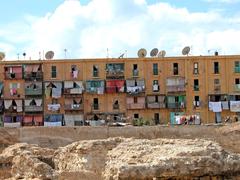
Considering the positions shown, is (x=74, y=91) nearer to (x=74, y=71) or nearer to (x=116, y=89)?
(x=74, y=71)

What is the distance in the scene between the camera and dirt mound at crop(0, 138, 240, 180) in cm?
1192

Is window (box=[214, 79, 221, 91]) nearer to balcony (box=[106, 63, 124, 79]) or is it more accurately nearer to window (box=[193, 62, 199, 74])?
window (box=[193, 62, 199, 74])

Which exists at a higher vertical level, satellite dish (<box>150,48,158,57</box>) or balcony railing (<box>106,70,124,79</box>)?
satellite dish (<box>150,48,158,57</box>)

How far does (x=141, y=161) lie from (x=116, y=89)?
154ft

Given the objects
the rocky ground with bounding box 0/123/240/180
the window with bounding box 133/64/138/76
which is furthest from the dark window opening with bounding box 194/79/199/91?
the rocky ground with bounding box 0/123/240/180

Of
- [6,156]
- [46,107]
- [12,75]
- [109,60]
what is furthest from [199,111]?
[6,156]

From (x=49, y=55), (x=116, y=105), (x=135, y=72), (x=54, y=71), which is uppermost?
(x=49, y=55)

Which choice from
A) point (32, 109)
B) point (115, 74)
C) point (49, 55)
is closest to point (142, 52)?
point (115, 74)

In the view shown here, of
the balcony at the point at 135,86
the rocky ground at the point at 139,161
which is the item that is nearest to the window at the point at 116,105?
the balcony at the point at 135,86

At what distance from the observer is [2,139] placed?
46.0 metres

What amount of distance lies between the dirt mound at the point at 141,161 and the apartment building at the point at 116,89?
4166cm

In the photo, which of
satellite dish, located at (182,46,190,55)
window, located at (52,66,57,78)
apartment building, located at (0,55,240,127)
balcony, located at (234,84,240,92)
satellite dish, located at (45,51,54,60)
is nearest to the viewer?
balcony, located at (234,84,240,92)

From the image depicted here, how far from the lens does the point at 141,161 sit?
12.8m

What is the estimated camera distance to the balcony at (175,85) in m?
59.7
